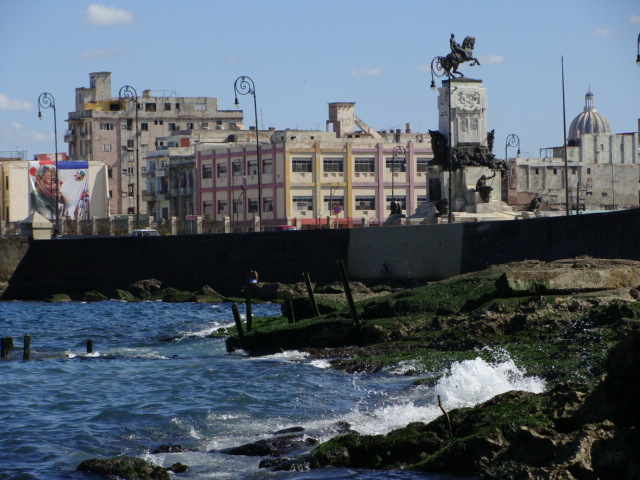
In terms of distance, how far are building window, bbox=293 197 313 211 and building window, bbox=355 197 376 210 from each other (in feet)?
12.9

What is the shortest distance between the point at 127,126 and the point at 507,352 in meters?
109

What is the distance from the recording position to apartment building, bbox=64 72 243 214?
121562 mm

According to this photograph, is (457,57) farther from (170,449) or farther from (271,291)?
(170,449)

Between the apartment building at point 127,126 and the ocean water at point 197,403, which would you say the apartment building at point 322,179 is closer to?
the apartment building at point 127,126

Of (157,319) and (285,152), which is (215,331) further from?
(285,152)

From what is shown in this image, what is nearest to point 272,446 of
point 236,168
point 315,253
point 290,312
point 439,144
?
point 290,312

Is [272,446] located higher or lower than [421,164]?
lower

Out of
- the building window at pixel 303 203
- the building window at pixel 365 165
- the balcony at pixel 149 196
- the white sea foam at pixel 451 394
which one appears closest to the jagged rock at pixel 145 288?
the white sea foam at pixel 451 394

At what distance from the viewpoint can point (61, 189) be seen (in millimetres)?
107062

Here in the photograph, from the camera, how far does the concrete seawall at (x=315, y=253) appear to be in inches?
1252

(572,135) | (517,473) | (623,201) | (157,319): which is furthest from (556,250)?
(572,135)

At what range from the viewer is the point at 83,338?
107ft

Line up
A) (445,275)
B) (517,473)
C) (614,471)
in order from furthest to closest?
(445,275) < (517,473) < (614,471)

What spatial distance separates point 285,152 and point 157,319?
49272 millimetres
